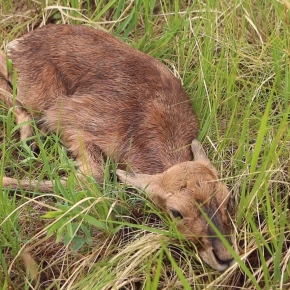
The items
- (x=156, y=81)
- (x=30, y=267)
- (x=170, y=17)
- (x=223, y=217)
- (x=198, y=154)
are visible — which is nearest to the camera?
(x=30, y=267)

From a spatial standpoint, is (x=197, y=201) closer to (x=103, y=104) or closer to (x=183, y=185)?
(x=183, y=185)

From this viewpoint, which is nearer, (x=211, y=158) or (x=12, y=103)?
(x=211, y=158)

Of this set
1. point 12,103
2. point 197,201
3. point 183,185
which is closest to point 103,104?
point 12,103

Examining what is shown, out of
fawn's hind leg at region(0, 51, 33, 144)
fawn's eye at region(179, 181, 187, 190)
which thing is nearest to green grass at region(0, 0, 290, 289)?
fawn's hind leg at region(0, 51, 33, 144)

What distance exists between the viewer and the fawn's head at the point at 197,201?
340cm

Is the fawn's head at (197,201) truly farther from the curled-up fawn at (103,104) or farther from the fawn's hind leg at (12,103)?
the fawn's hind leg at (12,103)

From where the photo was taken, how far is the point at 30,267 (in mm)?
3260

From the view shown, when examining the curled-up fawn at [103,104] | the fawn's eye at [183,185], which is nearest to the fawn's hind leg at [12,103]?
the curled-up fawn at [103,104]

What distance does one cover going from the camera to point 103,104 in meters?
4.53

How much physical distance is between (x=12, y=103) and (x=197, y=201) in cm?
170

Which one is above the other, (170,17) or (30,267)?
(170,17)

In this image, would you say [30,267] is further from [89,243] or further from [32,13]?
[32,13]

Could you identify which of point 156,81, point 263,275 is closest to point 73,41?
point 156,81

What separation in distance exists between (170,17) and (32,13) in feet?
3.62
